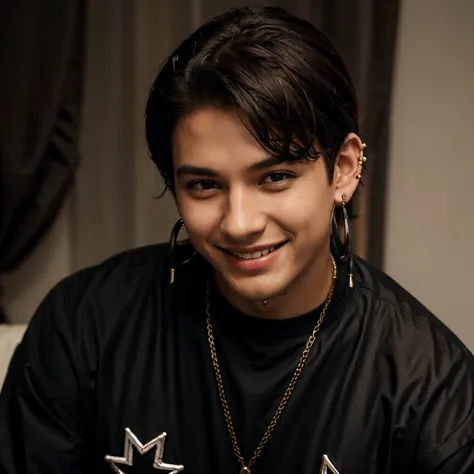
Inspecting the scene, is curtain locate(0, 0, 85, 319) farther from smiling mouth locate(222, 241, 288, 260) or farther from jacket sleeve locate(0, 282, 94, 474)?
smiling mouth locate(222, 241, 288, 260)

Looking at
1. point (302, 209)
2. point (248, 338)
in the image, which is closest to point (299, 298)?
point (248, 338)

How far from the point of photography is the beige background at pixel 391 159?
191cm

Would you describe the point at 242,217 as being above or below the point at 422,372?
above

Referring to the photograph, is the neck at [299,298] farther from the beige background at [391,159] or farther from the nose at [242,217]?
the beige background at [391,159]

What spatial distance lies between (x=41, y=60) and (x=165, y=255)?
2.67 feet

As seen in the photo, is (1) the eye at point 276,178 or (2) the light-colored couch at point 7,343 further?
(2) the light-colored couch at point 7,343

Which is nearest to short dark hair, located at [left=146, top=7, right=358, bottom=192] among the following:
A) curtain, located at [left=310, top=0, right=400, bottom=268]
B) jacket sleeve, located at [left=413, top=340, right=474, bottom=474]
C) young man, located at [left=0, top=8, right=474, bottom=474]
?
young man, located at [left=0, top=8, right=474, bottom=474]

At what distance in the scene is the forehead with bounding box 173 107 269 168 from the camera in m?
0.99

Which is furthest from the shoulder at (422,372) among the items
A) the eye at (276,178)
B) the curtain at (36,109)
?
the curtain at (36,109)

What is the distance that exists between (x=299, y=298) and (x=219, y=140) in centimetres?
35

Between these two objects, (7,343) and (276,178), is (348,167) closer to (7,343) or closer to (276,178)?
(276,178)

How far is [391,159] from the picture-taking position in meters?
1.96

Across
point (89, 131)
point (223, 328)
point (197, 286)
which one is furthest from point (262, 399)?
point (89, 131)

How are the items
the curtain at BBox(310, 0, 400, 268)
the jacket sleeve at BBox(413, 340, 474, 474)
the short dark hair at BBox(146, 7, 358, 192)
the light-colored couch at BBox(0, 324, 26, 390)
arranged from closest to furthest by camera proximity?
1. the short dark hair at BBox(146, 7, 358, 192)
2. the jacket sleeve at BBox(413, 340, 474, 474)
3. the light-colored couch at BBox(0, 324, 26, 390)
4. the curtain at BBox(310, 0, 400, 268)
